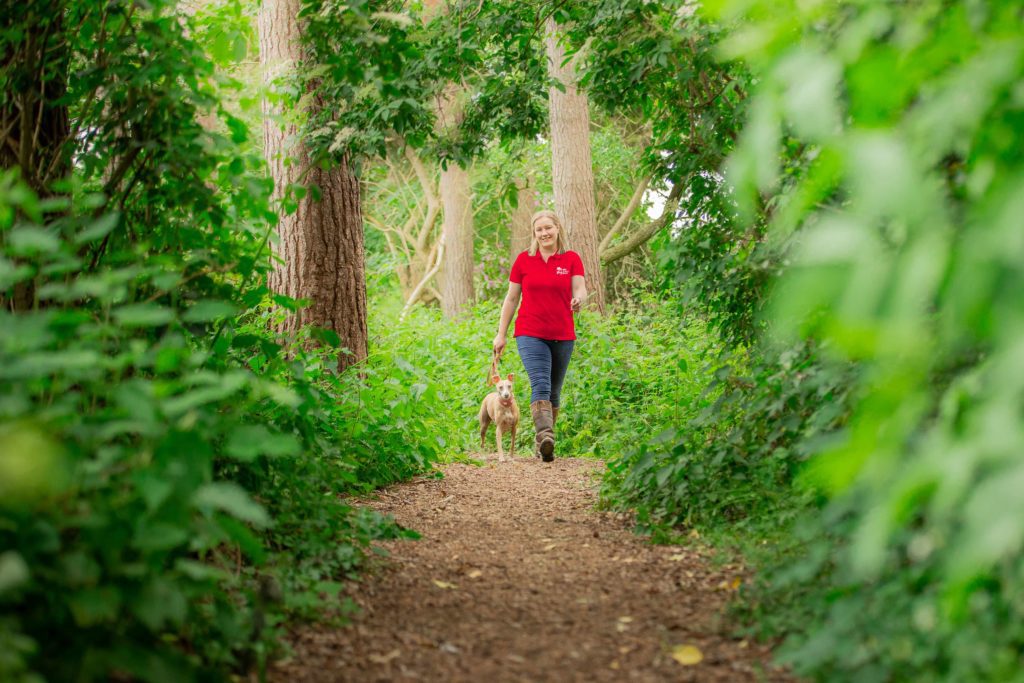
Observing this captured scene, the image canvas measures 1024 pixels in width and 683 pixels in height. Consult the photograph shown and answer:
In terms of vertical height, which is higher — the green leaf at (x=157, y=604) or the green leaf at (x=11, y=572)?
the green leaf at (x=11, y=572)

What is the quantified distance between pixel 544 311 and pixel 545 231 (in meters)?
0.73

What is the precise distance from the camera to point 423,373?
680cm

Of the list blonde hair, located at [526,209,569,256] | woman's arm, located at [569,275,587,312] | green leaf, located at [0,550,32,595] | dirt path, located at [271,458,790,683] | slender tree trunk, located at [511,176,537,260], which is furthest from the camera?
slender tree trunk, located at [511,176,537,260]

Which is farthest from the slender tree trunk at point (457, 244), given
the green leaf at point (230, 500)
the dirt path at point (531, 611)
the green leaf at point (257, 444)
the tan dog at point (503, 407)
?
the green leaf at point (230, 500)

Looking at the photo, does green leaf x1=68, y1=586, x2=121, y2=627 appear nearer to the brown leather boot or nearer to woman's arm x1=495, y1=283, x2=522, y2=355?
the brown leather boot

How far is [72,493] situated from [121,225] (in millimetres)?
1865

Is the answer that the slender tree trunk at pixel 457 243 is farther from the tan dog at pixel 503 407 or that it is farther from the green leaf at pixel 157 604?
the green leaf at pixel 157 604

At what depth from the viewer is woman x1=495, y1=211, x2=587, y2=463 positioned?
7.64 m

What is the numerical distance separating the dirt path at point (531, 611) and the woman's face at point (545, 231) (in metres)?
3.10

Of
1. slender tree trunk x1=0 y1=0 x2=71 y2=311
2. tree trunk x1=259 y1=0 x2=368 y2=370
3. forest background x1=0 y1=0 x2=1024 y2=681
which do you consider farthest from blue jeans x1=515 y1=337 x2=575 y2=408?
slender tree trunk x1=0 y1=0 x2=71 y2=311

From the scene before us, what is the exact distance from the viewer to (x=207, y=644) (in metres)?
2.54

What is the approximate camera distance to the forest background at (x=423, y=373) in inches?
54.9

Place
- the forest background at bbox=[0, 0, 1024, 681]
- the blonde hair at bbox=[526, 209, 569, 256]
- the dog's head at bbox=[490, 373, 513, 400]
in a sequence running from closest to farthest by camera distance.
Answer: the forest background at bbox=[0, 0, 1024, 681] < the blonde hair at bbox=[526, 209, 569, 256] < the dog's head at bbox=[490, 373, 513, 400]

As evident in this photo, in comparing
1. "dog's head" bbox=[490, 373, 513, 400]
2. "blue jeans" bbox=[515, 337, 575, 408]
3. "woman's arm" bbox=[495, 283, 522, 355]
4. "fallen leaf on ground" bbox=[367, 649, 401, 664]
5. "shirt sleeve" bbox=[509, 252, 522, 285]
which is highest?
"shirt sleeve" bbox=[509, 252, 522, 285]
